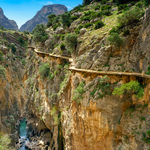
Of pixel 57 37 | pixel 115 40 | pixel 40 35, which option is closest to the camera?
pixel 115 40

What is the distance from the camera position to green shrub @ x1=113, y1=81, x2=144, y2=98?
1137cm

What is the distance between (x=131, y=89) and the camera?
11852mm

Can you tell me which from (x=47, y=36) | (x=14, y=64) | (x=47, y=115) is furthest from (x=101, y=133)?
(x=14, y=64)

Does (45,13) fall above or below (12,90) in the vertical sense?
above

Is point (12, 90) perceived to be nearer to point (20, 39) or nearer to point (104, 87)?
point (20, 39)

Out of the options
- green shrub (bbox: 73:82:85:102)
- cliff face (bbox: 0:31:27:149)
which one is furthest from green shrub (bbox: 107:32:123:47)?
cliff face (bbox: 0:31:27:149)

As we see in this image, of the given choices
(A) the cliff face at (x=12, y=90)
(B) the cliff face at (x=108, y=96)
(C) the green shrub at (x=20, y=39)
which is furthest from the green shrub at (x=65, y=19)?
(C) the green shrub at (x=20, y=39)

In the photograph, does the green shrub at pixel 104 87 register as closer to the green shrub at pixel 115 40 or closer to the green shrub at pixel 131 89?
the green shrub at pixel 131 89

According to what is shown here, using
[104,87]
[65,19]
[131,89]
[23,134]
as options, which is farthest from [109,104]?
[23,134]

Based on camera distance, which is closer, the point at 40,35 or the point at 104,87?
the point at 104,87

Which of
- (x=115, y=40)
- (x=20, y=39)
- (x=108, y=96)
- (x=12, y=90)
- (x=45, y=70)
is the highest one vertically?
(x=20, y=39)

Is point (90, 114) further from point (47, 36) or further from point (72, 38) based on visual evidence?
point (47, 36)

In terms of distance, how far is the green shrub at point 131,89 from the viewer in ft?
37.3

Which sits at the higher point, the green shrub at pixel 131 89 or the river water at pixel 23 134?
the green shrub at pixel 131 89
